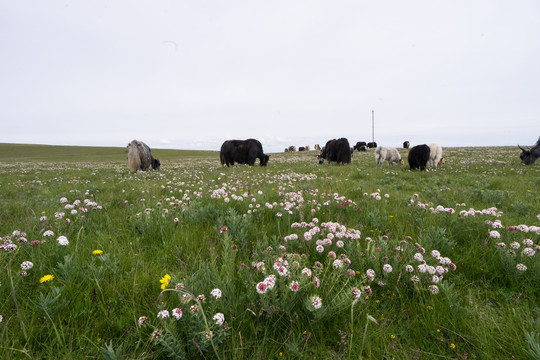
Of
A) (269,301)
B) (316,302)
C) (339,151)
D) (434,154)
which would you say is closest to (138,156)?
(339,151)

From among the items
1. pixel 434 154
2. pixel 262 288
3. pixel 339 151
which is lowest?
pixel 262 288

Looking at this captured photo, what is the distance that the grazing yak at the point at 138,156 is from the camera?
16.4 meters

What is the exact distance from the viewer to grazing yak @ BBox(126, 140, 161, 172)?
647 inches

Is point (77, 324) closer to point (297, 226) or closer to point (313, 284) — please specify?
point (313, 284)

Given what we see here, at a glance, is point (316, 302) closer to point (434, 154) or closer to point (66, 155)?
point (434, 154)

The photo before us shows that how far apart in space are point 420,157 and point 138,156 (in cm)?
1980

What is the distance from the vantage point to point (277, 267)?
1.92 m

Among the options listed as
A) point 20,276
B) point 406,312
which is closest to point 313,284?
point 406,312

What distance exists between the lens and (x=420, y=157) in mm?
14781

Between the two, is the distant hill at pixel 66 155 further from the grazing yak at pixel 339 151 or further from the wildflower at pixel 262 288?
the wildflower at pixel 262 288

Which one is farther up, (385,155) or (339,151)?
(339,151)

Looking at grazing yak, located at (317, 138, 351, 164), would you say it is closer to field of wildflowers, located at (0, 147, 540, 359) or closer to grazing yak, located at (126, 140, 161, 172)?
grazing yak, located at (126, 140, 161, 172)

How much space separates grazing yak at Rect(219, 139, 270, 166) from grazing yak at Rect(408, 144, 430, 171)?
36.0 ft

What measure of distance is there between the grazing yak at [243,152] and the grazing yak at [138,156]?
19.2ft
